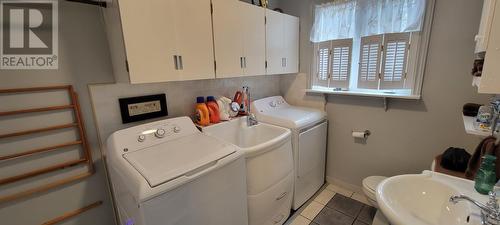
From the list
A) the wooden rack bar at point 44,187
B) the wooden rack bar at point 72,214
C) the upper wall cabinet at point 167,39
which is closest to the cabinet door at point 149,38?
the upper wall cabinet at point 167,39

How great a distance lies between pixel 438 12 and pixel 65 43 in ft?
8.73

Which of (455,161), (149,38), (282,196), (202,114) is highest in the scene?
(149,38)

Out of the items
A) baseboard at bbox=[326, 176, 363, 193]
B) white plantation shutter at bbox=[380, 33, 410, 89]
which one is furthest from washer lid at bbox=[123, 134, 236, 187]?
baseboard at bbox=[326, 176, 363, 193]

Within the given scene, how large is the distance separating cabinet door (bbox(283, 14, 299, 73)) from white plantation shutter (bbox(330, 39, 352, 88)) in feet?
1.33

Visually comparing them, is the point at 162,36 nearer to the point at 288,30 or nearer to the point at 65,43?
the point at 65,43

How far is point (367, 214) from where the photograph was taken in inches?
79.9

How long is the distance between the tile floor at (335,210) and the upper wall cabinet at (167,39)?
→ 5.39 feet

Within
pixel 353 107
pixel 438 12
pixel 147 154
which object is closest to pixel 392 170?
pixel 353 107

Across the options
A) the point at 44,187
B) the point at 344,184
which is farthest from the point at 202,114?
the point at 344,184

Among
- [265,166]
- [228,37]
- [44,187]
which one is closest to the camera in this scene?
[44,187]

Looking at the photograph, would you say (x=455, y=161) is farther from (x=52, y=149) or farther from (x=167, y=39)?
(x=52, y=149)

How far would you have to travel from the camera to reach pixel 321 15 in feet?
7.17

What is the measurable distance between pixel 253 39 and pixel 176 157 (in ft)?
4.08

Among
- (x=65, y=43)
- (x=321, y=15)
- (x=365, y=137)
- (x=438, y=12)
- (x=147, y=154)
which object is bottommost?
(x=365, y=137)
